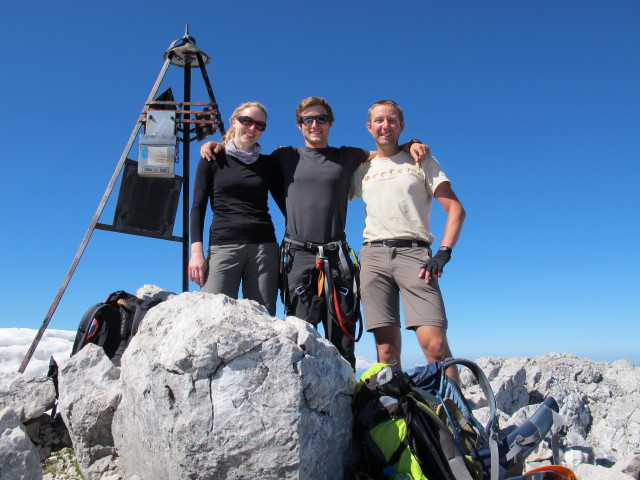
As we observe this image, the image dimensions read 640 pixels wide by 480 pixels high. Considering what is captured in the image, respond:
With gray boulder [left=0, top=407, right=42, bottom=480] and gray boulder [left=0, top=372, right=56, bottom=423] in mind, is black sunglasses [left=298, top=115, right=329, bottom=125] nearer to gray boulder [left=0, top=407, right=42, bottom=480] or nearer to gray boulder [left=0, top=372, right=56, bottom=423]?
gray boulder [left=0, top=372, right=56, bottom=423]

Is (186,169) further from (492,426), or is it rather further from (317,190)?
(492,426)

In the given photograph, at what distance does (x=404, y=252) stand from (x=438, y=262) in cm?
38

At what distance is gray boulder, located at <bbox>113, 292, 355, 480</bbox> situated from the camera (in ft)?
10.9

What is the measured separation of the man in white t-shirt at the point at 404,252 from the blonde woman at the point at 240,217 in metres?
1.08

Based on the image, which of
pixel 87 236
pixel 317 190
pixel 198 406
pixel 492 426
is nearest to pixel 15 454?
pixel 198 406

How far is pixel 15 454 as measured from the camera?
12.6ft

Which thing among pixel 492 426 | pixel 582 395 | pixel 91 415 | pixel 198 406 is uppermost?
pixel 198 406

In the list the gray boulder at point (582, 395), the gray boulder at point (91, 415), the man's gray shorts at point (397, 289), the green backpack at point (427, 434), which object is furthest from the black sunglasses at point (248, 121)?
the gray boulder at point (582, 395)

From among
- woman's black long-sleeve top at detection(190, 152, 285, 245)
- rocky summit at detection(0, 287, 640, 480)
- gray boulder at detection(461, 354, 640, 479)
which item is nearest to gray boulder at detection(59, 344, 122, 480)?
rocky summit at detection(0, 287, 640, 480)

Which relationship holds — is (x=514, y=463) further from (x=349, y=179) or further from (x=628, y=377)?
(x=628, y=377)

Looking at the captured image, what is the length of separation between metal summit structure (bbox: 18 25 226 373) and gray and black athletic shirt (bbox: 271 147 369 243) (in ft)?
9.38

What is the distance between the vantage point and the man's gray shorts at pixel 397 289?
5.28 metres

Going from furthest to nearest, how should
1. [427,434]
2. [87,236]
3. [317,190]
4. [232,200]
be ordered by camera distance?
[87,236]
[232,200]
[317,190]
[427,434]

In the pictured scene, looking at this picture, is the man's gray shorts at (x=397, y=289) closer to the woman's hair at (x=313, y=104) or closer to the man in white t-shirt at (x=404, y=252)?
the man in white t-shirt at (x=404, y=252)
